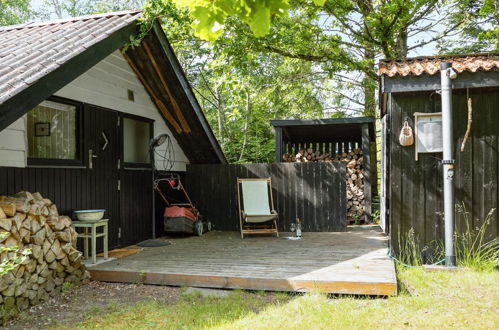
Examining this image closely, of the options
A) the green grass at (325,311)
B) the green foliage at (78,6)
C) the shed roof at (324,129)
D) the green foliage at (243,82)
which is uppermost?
the green foliage at (78,6)

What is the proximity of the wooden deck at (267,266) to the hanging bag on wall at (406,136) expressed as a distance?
138cm

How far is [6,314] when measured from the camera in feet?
10.5

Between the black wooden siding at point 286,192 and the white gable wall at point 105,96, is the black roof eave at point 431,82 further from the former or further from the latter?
the white gable wall at point 105,96

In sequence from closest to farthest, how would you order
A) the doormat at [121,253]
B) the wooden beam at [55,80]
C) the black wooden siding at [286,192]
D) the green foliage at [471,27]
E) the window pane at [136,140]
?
the wooden beam at [55,80] → the doormat at [121,253] → the window pane at [136,140] → the black wooden siding at [286,192] → the green foliage at [471,27]

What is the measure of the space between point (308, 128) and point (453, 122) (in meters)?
4.37

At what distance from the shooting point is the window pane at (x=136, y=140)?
625 centimetres

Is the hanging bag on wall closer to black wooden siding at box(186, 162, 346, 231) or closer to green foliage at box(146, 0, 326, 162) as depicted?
black wooden siding at box(186, 162, 346, 231)

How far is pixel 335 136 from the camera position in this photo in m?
9.70

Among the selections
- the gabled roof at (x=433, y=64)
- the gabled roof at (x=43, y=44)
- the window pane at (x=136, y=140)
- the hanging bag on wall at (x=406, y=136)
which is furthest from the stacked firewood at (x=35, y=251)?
the gabled roof at (x=433, y=64)

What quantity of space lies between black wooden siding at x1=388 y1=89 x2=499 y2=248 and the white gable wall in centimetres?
382

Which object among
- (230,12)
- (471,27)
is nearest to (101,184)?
(230,12)

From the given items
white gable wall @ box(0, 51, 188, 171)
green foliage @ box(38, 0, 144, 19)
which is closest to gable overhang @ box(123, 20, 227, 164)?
white gable wall @ box(0, 51, 188, 171)

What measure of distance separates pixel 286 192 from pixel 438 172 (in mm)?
3217

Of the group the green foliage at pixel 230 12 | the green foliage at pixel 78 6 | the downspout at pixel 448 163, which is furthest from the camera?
the green foliage at pixel 78 6
